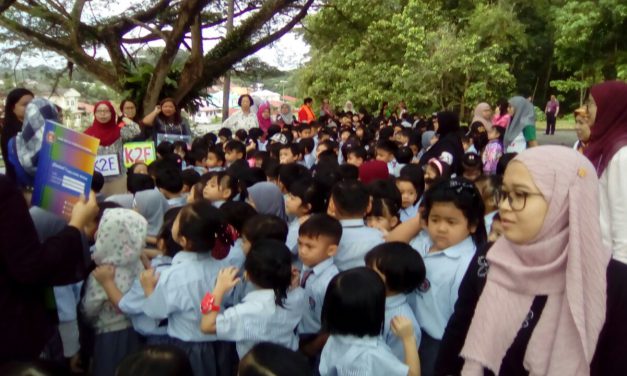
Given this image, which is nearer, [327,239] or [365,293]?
[365,293]

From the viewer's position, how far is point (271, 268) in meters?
2.41

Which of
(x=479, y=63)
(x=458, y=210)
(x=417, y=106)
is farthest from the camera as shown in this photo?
(x=417, y=106)

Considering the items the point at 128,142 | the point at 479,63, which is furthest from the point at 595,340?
the point at 479,63

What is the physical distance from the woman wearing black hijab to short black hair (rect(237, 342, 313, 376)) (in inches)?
137

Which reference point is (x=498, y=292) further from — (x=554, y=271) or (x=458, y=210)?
(x=458, y=210)

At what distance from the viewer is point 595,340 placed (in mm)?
1534

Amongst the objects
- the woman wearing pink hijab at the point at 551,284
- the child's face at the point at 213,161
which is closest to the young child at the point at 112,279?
the woman wearing pink hijab at the point at 551,284

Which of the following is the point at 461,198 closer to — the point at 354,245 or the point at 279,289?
the point at 354,245

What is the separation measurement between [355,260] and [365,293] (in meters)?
0.94

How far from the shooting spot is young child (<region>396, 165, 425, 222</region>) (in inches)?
163

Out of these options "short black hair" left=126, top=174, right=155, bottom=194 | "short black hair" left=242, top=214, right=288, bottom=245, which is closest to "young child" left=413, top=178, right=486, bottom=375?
"short black hair" left=242, top=214, right=288, bottom=245

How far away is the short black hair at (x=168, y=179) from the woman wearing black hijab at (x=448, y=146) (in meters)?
2.02

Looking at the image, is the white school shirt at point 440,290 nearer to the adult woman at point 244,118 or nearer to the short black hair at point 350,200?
the short black hair at point 350,200

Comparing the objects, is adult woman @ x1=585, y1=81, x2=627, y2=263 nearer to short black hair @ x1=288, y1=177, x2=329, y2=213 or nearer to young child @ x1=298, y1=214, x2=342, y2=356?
young child @ x1=298, y1=214, x2=342, y2=356
